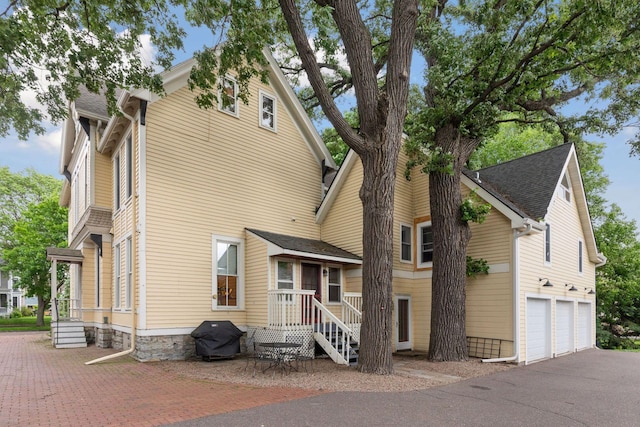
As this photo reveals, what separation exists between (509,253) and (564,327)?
5276 millimetres

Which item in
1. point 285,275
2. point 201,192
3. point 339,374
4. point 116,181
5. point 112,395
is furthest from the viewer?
point 116,181

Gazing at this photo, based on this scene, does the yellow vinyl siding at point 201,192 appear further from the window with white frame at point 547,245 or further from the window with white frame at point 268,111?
the window with white frame at point 547,245

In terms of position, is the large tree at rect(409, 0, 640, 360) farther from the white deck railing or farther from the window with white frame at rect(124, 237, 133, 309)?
the white deck railing

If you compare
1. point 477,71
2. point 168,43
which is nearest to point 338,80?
point 477,71

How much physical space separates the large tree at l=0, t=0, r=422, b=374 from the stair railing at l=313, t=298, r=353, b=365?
4.71 feet

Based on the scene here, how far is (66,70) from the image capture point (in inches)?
385

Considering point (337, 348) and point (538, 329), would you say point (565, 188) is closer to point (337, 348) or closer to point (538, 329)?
point (538, 329)

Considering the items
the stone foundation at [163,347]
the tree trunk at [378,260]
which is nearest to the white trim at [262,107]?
the tree trunk at [378,260]

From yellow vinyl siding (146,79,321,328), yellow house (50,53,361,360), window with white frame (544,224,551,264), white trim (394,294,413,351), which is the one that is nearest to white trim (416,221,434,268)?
white trim (394,294,413,351)

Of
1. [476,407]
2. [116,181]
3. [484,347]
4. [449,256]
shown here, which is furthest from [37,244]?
[476,407]

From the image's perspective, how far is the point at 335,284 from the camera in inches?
537

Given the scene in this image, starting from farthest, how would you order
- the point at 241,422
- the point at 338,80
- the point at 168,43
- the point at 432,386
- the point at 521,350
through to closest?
the point at 338,80
the point at 521,350
the point at 168,43
the point at 432,386
the point at 241,422

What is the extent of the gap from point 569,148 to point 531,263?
4.97 meters

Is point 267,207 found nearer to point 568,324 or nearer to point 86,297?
point 86,297
